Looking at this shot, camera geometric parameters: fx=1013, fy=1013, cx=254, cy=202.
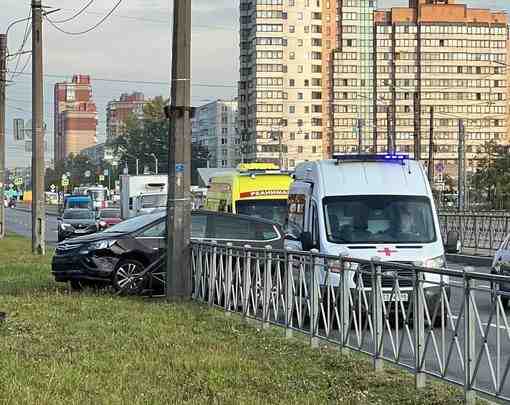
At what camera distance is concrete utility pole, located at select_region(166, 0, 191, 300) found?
52.9 feet

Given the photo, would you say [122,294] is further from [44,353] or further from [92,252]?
[44,353]

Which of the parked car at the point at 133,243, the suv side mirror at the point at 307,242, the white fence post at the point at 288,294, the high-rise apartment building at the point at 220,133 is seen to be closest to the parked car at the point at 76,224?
the parked car at the point at 133,243

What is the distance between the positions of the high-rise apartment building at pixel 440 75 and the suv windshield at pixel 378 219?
211 feet

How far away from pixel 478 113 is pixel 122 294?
3218 inches

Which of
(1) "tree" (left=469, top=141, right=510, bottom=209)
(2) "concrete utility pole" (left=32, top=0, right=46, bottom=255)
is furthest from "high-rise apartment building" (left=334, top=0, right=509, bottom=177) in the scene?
(2) "concrete utility pole" (left=32, top=0, right=46, bottom=255)

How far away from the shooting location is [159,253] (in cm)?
1752

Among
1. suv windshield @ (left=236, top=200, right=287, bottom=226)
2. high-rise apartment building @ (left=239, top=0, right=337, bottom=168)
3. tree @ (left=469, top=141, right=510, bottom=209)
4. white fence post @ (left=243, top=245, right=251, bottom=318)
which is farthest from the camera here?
high-rise apartment building @ (left=239, top=0, right=337, bottom=168)

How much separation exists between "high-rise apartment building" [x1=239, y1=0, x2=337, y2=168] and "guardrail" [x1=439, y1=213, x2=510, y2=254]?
201ft

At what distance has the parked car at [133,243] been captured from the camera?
17.2 metres

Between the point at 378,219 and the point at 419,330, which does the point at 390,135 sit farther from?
the point at 419,330

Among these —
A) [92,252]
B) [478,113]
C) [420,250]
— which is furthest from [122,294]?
[478,113]

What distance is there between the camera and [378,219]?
15539 millimetres

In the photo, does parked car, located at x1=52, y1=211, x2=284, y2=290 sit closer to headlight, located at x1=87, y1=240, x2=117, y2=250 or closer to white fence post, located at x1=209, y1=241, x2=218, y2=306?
headlight, located at x1=87, y1=240, x2=117, y2=250

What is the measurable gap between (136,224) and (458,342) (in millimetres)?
10681
